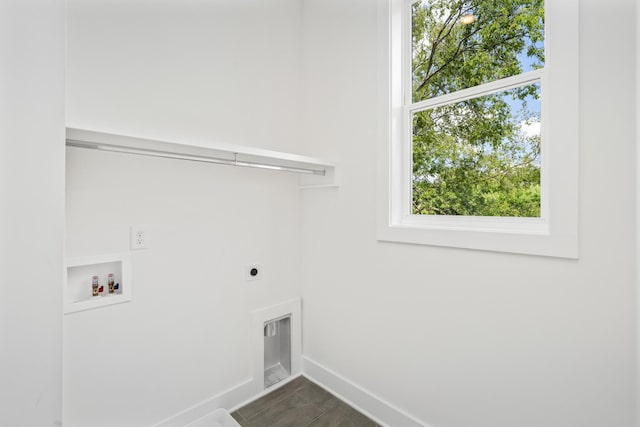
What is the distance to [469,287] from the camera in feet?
4.42

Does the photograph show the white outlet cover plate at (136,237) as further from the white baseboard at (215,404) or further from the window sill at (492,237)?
the window sill at (492,237)

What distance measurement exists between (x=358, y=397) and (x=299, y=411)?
34cm

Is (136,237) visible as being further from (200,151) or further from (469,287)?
(469,287)

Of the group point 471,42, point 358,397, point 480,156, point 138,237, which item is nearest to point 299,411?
point 358,397

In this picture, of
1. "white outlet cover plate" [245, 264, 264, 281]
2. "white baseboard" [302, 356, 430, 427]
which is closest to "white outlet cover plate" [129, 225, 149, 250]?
"white outlet cover plate" [245, 264, 264, 281]

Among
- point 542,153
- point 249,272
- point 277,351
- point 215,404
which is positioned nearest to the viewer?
point 542,153

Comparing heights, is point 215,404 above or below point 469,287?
below

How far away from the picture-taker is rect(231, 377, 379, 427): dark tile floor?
1.63m

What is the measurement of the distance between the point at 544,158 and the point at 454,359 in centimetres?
94

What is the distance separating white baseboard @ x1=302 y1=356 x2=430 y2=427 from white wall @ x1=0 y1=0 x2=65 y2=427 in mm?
1568

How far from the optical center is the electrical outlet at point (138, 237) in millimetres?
1398

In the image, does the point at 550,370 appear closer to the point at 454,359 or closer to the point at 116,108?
the point at 454,359

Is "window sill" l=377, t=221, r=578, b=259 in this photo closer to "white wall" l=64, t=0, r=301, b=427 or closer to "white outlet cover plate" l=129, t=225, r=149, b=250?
"white wall" l=64, t=0, r=301, b=427

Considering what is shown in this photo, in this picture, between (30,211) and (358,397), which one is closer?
(30,211)
